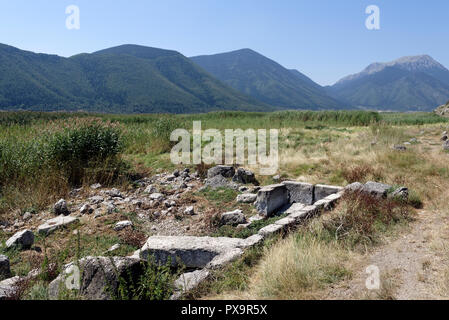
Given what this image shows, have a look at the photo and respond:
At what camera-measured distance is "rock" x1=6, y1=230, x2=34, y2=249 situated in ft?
15.8

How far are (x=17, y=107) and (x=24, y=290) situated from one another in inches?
4330

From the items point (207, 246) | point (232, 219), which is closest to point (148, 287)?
point (207, 246)

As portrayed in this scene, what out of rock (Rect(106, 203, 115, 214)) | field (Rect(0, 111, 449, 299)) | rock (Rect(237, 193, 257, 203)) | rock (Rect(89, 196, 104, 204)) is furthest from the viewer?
rock (Rect(89, 196, 104, 204))

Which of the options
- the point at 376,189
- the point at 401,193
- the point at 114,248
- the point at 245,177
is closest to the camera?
the point at 114,248

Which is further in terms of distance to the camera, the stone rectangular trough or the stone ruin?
the stone rectangular trough

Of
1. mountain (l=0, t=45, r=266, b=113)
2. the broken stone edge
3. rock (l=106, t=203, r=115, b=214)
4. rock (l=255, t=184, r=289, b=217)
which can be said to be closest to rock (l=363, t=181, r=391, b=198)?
the broken stone edge

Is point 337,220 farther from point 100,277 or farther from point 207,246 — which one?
point 100,277

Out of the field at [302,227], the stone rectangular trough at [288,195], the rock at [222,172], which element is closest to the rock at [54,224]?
the field at [302,227]

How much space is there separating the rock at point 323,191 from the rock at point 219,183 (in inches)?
72.8

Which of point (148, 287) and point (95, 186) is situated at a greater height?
point (95, 186)

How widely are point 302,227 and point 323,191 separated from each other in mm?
2034

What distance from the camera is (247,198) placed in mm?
6598

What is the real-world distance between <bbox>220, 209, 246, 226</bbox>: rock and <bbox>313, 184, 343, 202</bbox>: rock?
1.90 metres

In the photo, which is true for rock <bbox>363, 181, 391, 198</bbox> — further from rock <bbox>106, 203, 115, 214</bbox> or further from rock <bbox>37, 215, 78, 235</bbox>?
rock <bbox>37, 215, 78, 235</bbox>
